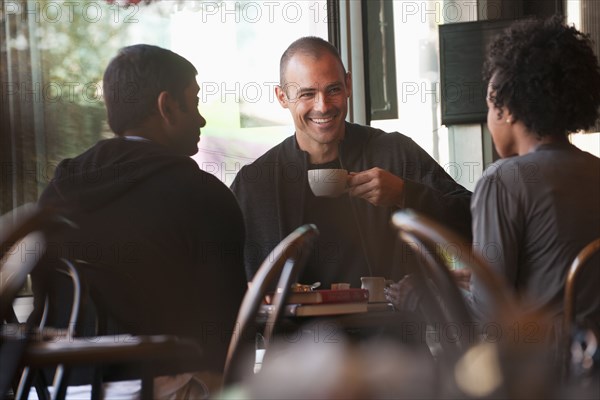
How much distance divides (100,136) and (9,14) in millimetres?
695

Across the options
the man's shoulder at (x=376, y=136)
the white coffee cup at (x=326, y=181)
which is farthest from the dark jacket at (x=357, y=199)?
the white coffee cup at (x=326, y=181)

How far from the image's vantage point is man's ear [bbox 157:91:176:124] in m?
2.36

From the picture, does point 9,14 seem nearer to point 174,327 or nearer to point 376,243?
point 376,243

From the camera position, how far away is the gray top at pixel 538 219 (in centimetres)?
208

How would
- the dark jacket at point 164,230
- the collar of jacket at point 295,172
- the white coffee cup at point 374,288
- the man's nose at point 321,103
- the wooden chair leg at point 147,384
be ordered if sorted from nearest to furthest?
1. the wooden chair leg at point 147,384
2. the dark jacket at point 164,230
3. the white coffee cup at point 374,288
4. the collar of jacket at point 295,172
5. the man's nose at point 321,103

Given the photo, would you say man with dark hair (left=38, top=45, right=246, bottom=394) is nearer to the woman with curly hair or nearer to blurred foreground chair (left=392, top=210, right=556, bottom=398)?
the woman with curly hair

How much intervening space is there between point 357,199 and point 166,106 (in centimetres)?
97

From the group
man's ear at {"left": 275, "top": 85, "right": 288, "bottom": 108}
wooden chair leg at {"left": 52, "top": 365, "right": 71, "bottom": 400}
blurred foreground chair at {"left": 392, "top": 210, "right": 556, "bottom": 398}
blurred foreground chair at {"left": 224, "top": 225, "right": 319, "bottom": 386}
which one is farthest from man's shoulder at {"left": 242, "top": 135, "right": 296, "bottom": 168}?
wooden chair leg at {"left": 52, "top": 365, "right": 71, "bottom": 400}

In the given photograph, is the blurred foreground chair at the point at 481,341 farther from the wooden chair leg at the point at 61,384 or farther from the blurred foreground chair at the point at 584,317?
the wooden chair leg at the point at 61,384

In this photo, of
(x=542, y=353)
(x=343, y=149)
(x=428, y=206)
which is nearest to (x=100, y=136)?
(x=343, y=149)

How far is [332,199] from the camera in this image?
10.2ft

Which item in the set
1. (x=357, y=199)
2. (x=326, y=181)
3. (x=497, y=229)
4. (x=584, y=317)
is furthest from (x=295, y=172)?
(x=584, y=317)

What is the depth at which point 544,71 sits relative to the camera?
94.3 inches

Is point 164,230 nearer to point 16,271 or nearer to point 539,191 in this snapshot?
point 539,191
